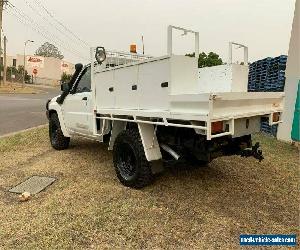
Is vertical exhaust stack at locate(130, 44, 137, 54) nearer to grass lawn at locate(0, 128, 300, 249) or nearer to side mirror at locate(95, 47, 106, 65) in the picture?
side mirror at locate(95, 47, 106, 65)

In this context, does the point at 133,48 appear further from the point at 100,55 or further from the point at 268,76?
the point at 268,76

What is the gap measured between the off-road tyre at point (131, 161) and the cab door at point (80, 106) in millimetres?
1183

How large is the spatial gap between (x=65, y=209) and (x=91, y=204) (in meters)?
0.36

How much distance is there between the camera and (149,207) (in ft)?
14.7

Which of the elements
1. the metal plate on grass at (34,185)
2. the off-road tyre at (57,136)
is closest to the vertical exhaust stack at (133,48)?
the off-road tyre at (57,136)

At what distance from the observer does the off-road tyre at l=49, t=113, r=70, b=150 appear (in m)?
7.78

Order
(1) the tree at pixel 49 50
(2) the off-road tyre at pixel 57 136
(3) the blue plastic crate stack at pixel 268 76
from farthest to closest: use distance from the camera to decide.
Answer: (1) the tree at pixel 49 50, (3) the blue plastic crate stack at pixel 268 76, (2) the off-road tyre at pixel 57 136

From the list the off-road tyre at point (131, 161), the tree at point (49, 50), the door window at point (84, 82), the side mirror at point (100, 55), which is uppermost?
the tree at point (49, 50)

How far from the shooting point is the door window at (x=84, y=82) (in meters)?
6.51

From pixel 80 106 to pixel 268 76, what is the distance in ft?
22.2

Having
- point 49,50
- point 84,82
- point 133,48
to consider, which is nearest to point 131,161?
point 84,82

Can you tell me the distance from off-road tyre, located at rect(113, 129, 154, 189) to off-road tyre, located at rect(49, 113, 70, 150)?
2.81m

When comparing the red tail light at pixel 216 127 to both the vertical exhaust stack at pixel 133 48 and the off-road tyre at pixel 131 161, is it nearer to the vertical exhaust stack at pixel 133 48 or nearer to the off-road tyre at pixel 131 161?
Answer: the off-road tyre at pixel 131 161

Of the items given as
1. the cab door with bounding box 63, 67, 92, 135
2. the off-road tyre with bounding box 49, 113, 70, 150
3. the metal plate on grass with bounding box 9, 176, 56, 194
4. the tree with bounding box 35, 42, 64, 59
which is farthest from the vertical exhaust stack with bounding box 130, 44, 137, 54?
the tree with bounding box 35, 42, 64, 59
